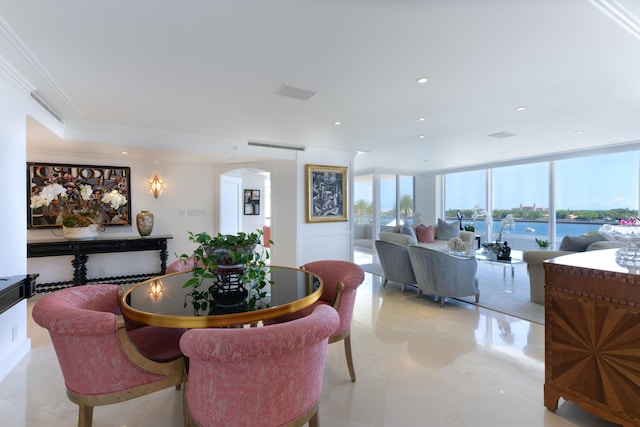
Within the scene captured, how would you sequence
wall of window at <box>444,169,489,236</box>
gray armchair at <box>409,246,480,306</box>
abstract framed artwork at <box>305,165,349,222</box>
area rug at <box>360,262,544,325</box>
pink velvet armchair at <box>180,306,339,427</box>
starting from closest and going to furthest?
pink velvet armchair at <box>180,306,339,427</box> < area rug at <box>360,262,544,325</box> < gray armchair at <box>409,246,480,306</box> < abstract framed artwork at <box>305,165,349,222</box> < wall of window at <box>444,169,489,236</box>

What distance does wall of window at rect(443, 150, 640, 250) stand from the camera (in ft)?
20.6

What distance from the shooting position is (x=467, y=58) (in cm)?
234

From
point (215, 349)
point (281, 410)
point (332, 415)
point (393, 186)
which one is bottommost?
point (332, 415)

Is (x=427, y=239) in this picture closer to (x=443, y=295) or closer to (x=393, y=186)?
(x=393, y=186)

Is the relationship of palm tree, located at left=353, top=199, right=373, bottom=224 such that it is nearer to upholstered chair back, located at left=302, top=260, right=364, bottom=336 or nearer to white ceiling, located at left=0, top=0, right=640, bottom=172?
white ceiling, located at left=0, top=0, right=640, bottom=172

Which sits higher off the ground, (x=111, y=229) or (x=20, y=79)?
(x=20, y=79)

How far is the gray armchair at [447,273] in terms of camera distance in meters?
3.79

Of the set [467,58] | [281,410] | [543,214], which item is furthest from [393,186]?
[281,410]

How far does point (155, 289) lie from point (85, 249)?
131 inches

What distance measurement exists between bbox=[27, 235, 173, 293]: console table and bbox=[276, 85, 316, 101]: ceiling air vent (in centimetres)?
338

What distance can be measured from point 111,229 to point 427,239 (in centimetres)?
643

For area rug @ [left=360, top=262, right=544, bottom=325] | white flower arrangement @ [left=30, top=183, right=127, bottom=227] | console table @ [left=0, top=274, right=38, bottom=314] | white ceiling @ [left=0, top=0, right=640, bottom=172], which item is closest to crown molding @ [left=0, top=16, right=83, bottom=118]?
white ceiling @ [left=0, top=0, right=640, bottom=172]

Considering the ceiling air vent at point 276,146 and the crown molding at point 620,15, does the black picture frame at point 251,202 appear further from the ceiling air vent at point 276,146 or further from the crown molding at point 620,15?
the crown molding at point 620,15

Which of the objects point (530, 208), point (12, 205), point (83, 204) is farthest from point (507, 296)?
point (83, 204)
